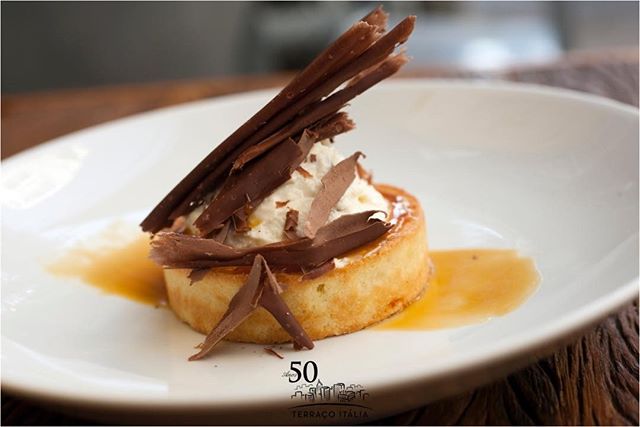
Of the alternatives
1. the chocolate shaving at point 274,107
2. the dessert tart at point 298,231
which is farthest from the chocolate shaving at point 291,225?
the chocolate shaving at point 274,107

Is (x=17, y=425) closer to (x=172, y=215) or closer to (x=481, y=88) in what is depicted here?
(x=172, y=215)

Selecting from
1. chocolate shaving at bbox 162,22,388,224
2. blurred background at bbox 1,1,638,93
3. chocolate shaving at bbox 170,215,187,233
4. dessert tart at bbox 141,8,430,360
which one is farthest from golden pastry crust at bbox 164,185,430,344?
blurred background at bbox 1,1,638,93

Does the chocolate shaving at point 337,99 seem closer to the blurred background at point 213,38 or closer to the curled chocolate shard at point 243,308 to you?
the curled chocolate shard at point 243,308

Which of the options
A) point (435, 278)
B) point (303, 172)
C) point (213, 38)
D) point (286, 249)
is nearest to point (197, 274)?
point (286, 249)

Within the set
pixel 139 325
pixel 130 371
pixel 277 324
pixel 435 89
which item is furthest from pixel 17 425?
pixel 435 89

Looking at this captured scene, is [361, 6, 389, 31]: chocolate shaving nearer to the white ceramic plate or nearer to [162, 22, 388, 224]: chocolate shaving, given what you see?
[162, 22, 388, 224]: chocolate shaving

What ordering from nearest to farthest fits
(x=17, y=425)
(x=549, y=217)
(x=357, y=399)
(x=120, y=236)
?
(x=357, y=399) → (x=17, y=425) → (x=549, y=217) → (x=120, y=236)

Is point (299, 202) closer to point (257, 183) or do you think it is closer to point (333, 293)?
point (257, 183)
